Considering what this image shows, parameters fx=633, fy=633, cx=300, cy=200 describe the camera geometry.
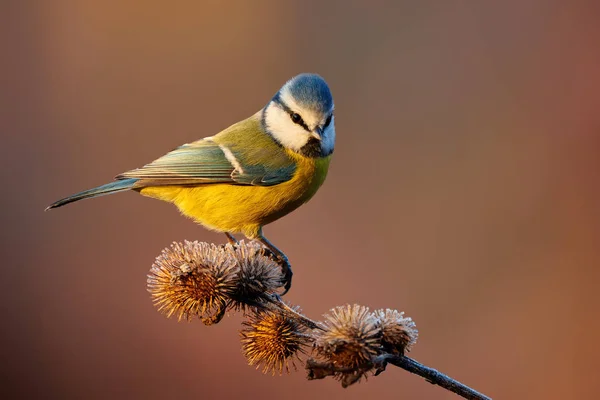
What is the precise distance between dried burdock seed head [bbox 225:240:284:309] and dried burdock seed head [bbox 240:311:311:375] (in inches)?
2.1

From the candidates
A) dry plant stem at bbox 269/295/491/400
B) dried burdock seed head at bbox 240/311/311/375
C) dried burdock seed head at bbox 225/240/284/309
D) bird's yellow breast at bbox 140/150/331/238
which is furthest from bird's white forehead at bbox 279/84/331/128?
dry plant stem at bbox 269/295/491/400

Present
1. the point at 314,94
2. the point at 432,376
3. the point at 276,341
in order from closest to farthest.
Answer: the point at 432,376
the point at 276,341
the point at 314,94

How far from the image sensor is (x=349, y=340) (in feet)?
2.84

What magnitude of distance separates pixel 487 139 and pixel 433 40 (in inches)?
17.5

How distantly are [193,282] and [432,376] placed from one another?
0.42 m

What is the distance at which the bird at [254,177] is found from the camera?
1.45m

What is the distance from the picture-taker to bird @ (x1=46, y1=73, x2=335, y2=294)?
4.77 ft

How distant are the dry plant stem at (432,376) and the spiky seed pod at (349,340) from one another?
0.02 metres

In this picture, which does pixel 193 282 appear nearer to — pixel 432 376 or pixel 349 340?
pixel 349 340

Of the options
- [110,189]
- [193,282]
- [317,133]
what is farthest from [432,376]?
[110,189]

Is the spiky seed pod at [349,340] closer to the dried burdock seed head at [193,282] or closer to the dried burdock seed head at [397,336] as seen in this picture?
the dried burdock seed head at [397,336]

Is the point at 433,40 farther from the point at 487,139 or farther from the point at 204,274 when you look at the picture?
the point at 204,274

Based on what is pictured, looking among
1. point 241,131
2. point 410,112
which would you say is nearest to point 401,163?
point 410,112

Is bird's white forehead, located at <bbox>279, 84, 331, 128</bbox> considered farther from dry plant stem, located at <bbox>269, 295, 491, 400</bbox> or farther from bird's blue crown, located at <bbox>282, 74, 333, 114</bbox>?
dry plant stem, located at <bbox>269, 295, 491, 400</bbox>
